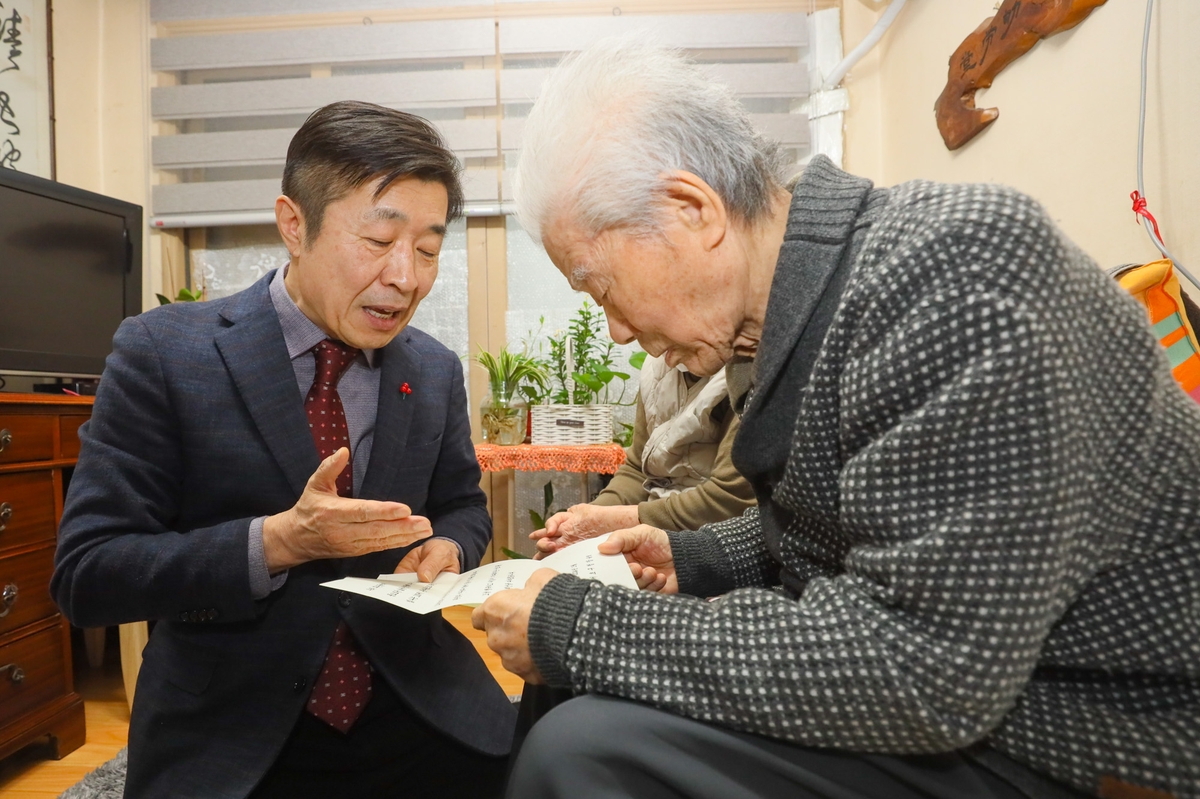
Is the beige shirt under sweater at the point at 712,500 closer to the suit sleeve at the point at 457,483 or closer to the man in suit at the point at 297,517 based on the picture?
the suit sleeve at the point at 457,483

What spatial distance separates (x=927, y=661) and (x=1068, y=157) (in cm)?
197

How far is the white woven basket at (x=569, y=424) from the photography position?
120 inches

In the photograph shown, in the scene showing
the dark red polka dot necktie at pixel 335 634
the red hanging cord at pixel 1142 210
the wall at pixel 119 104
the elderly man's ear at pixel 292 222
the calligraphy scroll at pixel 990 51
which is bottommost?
the dark red polka dot necktie at pixel 335 634

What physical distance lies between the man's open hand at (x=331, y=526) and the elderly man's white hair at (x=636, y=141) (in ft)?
1.53

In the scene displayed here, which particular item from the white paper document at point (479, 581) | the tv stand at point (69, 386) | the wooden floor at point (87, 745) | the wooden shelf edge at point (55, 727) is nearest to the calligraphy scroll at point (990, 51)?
the white paper document at point (479, 581)

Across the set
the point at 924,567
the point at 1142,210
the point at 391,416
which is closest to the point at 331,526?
the point at 391,416

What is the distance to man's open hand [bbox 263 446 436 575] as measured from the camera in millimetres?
995

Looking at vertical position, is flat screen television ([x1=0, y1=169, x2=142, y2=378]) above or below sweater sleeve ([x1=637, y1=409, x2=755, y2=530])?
above

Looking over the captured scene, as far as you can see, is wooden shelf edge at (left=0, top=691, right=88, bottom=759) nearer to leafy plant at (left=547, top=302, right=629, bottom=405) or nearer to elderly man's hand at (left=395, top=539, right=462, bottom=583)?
elderly man's hand at (left=395, top=539, right=462, bottom=583)

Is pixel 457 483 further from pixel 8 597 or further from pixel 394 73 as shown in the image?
pixel 394 73

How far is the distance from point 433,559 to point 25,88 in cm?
322

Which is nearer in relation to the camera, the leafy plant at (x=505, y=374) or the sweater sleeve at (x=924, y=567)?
the sweater sleeve at (x=924, y=567)

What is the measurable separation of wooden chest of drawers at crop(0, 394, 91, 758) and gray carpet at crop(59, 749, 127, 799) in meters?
0.21

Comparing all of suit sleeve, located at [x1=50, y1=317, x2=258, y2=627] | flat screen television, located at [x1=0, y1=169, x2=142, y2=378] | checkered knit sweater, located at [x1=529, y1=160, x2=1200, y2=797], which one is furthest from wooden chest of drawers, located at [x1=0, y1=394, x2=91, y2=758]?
checkered knit sweater, located at [x1=529, y1=160, x2=1200, y2=797]
